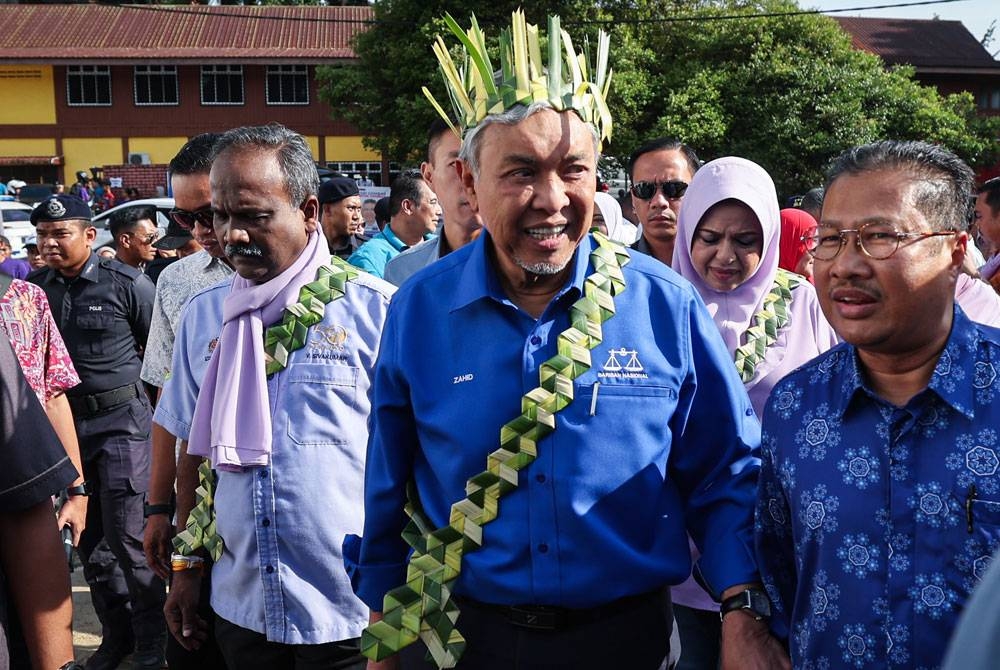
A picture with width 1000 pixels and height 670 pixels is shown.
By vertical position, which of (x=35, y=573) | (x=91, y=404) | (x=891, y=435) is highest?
(x=891, y=435)

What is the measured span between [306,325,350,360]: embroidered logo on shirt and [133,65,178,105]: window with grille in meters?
33.6

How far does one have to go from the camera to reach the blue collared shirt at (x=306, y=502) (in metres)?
3.00

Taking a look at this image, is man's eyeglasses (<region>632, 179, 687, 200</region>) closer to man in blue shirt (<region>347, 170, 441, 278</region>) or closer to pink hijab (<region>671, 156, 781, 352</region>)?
pink hijab (<region>671, 156, 781, 352</region>)

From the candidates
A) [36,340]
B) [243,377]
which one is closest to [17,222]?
[36,340]

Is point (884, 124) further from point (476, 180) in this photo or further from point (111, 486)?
point (476, 180)

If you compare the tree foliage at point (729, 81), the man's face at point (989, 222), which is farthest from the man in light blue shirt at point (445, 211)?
the tree foliage at point (729, 81)

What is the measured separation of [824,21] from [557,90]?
64.3ft

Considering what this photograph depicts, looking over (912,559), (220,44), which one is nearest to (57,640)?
(912,559)

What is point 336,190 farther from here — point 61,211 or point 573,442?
point 573,442

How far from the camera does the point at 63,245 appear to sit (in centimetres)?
616

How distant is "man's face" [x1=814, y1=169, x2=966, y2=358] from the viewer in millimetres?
2066

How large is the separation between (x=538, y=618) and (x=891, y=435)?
889 mm

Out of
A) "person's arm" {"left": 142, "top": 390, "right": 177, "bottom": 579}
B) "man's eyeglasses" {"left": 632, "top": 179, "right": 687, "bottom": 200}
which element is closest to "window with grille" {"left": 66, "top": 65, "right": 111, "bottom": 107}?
"man's eyeglasses" {"left": 632, "top": 179, "right": 687, "bottom": 200}

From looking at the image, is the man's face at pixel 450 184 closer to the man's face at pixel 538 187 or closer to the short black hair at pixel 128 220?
the man's face at pixel 538 187
